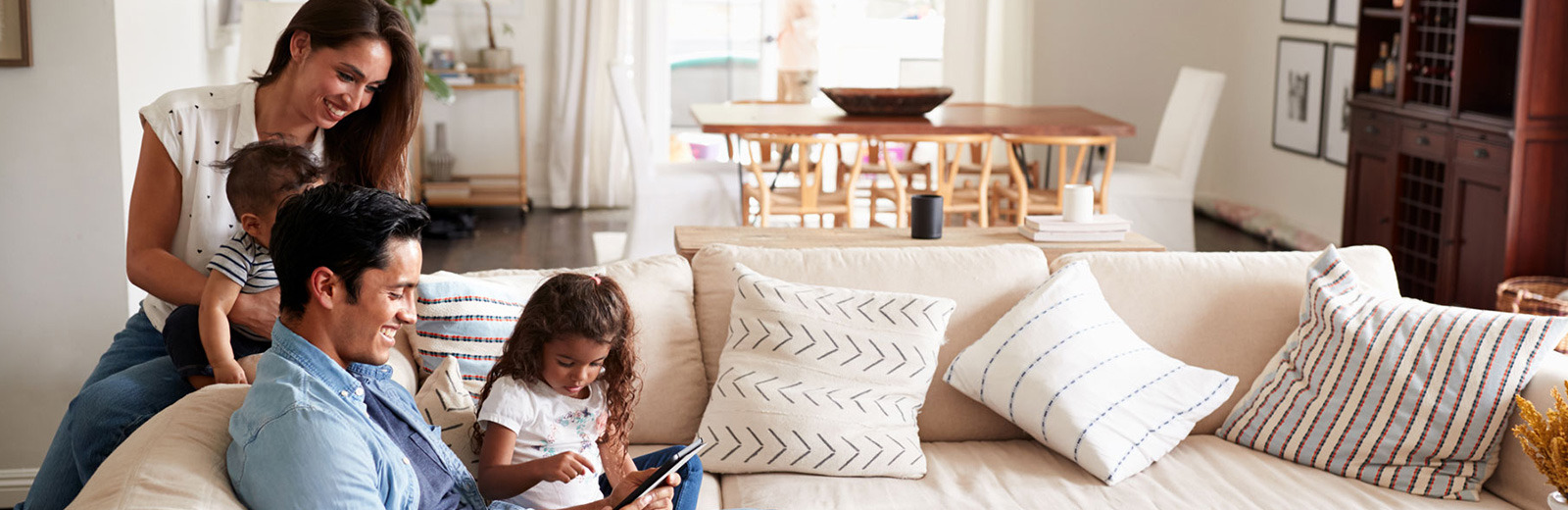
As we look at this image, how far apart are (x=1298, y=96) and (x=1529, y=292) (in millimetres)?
2789

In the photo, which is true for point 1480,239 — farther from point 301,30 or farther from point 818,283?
point 301,30

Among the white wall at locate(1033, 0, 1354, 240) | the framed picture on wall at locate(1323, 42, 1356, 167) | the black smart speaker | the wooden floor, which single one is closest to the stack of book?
the black smart speaker

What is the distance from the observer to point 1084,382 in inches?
102

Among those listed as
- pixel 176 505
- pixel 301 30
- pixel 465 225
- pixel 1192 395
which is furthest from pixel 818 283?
pixel 465 225

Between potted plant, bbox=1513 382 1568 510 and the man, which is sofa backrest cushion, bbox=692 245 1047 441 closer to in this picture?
potted plant, bbox=1513 382 1568 510

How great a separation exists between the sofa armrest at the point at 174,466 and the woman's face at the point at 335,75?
0.55 m

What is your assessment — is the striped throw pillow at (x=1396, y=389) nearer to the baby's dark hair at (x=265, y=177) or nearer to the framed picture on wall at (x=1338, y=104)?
the baby's dark hair at (x=265, y=177)

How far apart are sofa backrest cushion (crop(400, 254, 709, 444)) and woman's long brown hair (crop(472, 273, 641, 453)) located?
478 mm

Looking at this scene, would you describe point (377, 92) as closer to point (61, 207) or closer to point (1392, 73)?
point (61, 207)

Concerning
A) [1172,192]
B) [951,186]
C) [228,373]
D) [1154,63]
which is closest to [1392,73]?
[1172,192]

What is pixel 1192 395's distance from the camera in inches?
104

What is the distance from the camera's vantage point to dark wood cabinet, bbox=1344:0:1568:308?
14.8 ft

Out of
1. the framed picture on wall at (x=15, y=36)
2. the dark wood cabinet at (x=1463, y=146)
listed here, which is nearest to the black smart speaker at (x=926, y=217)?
the framed picture on wall at (x=15, y=36)

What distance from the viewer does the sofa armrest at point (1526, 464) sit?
2428mm
